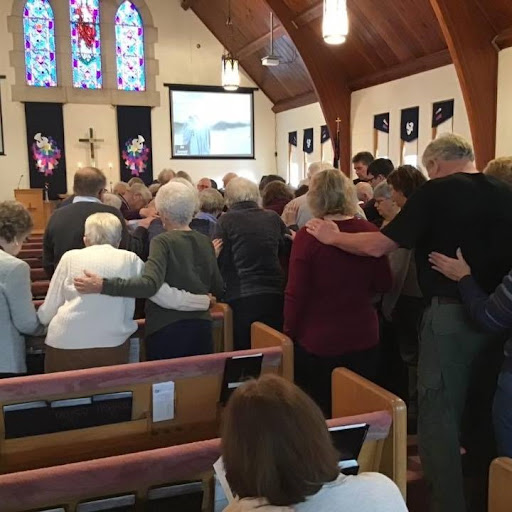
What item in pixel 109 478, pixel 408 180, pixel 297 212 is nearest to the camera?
pixel 109 478

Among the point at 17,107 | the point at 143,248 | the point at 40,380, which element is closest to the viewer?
the point at 40,380

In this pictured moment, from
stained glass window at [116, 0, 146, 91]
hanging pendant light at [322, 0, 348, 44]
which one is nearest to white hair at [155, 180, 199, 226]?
hanging pendant light at [322, 0, 348, 44]

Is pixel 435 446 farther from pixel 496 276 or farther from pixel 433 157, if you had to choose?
pixel 433 157

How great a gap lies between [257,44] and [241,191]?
949 cm

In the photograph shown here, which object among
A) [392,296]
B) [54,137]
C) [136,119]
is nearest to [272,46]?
[136,119]

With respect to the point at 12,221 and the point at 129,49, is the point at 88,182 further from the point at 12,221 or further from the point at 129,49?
the point at 129,49

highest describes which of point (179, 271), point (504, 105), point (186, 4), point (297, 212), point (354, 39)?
point (186, 4)

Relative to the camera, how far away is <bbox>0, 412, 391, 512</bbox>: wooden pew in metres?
1.50

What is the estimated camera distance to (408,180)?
2.92 meters

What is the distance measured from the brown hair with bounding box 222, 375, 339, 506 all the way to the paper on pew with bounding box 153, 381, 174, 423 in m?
1.16

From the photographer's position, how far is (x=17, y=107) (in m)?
12.2

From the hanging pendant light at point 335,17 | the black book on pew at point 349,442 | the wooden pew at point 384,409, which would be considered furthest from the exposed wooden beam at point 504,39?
the black book on pew at point 349,442

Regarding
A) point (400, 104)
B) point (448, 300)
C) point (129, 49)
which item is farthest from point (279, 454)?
point (129, 49)

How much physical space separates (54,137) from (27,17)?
2365 millimetres
